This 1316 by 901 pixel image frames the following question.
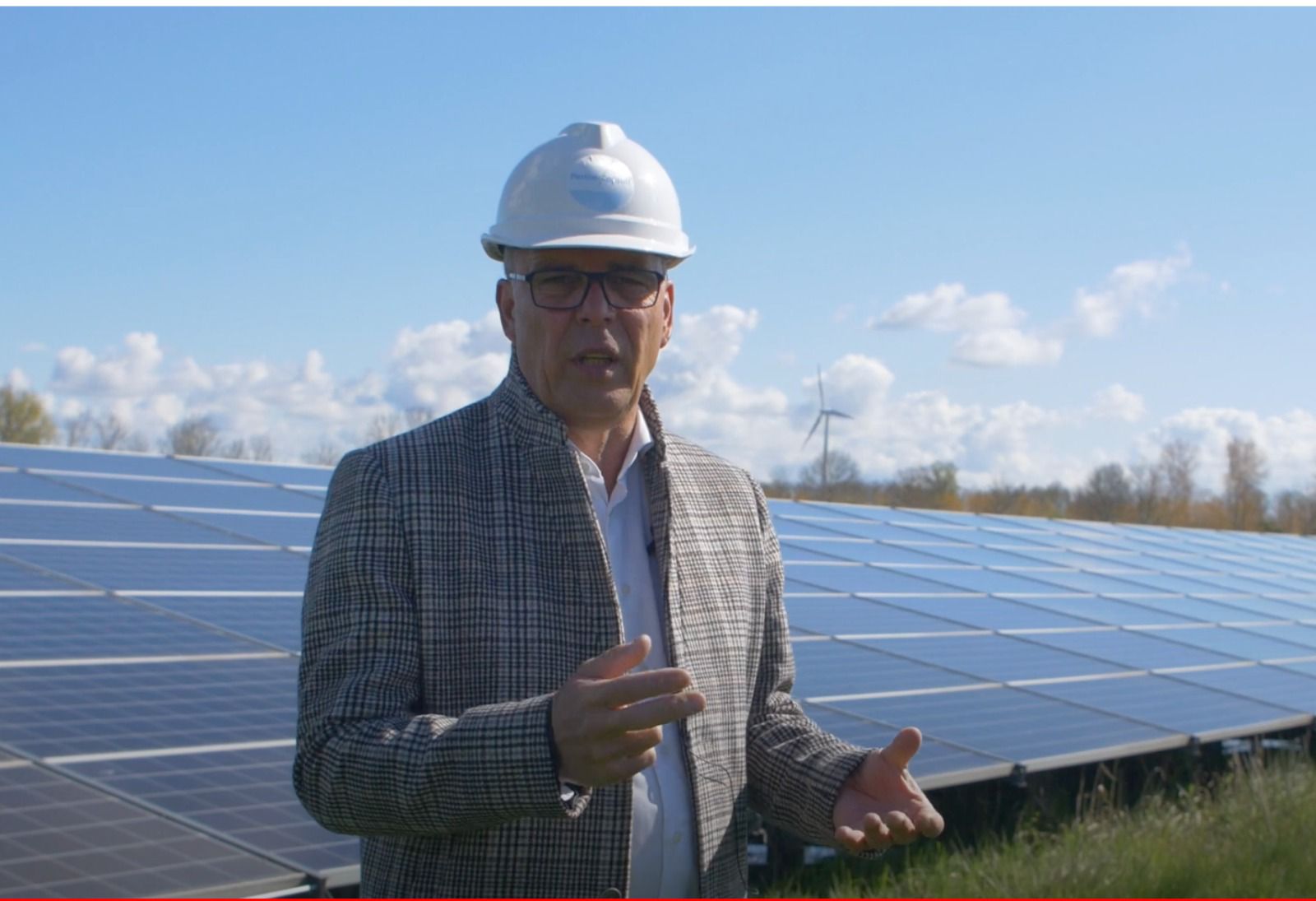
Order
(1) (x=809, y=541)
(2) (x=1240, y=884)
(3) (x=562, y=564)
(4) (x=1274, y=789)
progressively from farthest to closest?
1. (1) (x=809, y=541)
2. (4) (x=1274, y=789)
3. (2) (x=1240, y=884)
4. (3) (x=562, y=564)

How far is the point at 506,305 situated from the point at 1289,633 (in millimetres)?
14969

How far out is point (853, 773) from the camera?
3.27 m

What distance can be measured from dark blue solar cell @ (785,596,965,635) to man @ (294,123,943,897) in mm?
7423

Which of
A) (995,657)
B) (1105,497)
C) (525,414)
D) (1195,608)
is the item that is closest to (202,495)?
(995,657)

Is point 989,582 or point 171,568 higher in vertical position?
point 171,568

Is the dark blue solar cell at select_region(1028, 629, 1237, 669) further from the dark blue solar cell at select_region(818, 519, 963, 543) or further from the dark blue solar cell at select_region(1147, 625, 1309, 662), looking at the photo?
the dark blue solar cell at select_region(818, 519, 963, 543)

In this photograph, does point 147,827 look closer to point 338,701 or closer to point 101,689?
point 101,689

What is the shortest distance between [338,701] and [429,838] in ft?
1.20

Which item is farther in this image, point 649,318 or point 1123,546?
point 1123,546

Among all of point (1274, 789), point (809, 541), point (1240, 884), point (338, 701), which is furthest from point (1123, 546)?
point (338, 701)

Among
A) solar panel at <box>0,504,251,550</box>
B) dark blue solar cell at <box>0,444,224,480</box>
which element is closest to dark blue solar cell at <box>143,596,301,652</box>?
solar panel at <box>0,504,251,550</box>

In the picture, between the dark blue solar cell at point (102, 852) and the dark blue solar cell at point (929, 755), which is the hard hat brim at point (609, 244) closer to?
the dark blue solar cell at point (102, 852)

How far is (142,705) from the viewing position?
6.32 meters

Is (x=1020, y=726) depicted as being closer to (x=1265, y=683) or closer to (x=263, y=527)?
(x=1265, y=683)
